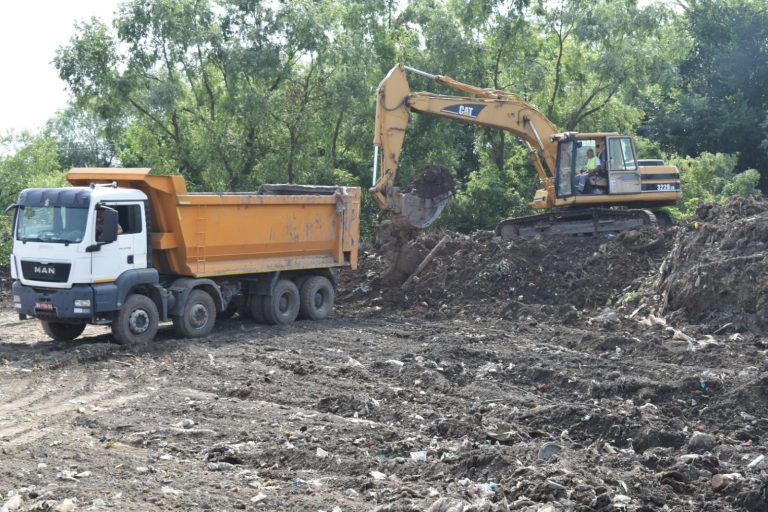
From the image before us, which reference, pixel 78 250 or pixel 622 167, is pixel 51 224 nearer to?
pixel 78 250

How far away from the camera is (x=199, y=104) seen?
94.4ft

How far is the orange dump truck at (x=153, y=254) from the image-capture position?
13305 mm

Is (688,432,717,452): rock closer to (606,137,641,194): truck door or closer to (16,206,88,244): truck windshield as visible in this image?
(16,206,88,244): truck windshield

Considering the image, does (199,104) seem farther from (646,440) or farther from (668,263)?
(646,440)

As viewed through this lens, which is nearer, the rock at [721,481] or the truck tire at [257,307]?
the rock at [721,481]

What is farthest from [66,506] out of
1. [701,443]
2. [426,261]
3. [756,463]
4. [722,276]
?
[426,261]

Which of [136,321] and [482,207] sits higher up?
[482,207]

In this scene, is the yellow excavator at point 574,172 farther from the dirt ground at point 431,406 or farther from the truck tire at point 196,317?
the truck tire at point 196,317

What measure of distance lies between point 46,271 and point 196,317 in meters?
2.33

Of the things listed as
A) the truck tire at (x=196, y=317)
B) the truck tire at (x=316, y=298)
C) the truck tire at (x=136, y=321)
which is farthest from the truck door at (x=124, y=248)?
the truck tire at (x=316, y=298)

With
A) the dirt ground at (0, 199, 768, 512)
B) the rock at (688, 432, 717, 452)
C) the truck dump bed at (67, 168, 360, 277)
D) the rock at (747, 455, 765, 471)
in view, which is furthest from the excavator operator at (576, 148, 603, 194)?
the rock at (747, 455, 765, 471)

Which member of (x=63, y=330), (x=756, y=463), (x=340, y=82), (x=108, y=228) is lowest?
(x=756, y=463)

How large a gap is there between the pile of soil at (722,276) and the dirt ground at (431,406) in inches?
2.0

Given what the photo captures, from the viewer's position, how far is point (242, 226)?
49.6 feet
